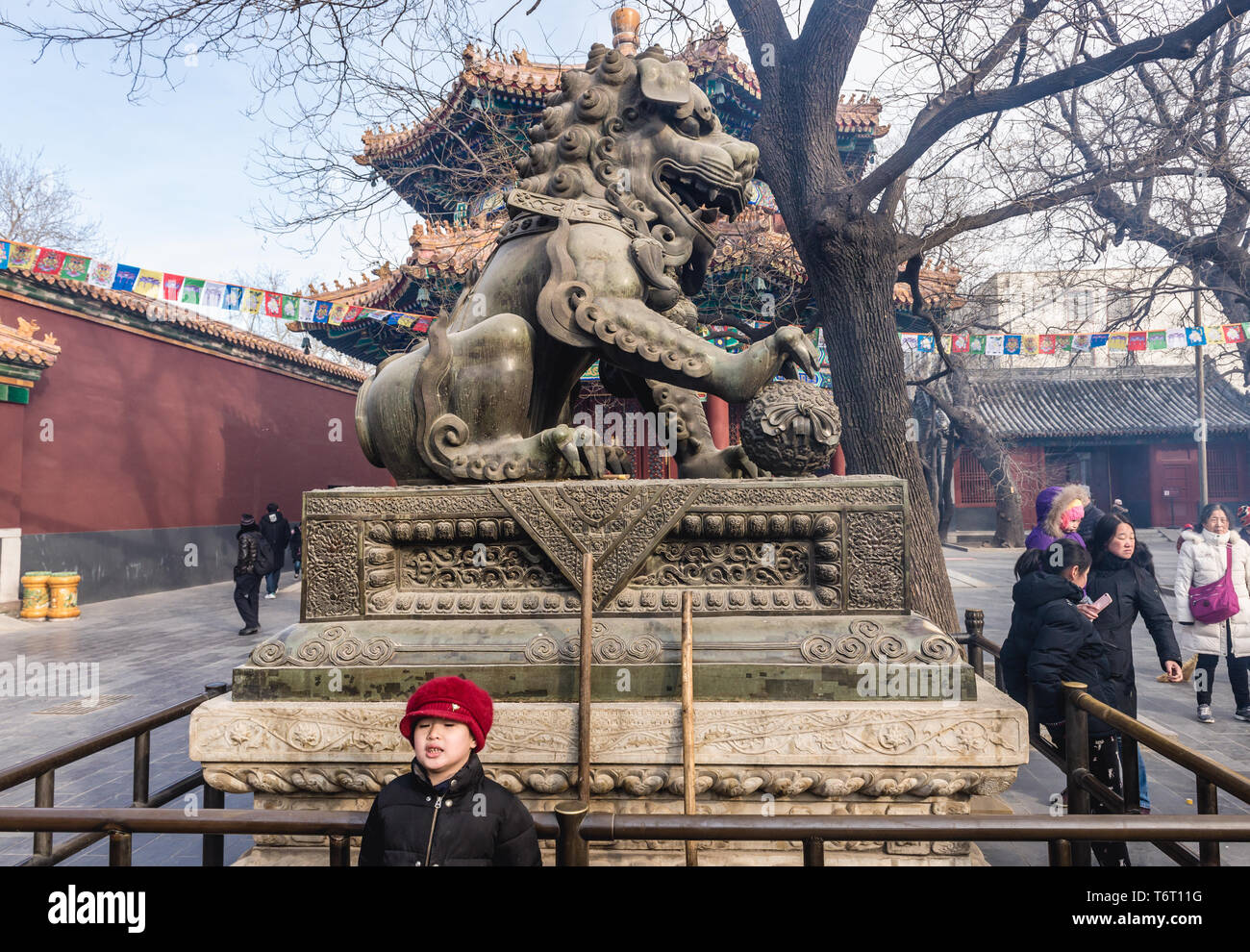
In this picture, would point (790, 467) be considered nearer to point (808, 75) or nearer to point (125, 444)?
point (808, 75)

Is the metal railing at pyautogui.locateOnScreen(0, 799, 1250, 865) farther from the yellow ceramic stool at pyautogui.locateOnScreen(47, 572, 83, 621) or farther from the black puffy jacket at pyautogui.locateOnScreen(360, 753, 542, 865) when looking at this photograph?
the yellow ceramic stool at pyautogui.locateOnScreen(47, 572, 83, 621)

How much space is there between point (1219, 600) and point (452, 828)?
5.88 metres

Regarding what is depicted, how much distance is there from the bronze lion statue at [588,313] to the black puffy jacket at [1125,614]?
225 cm

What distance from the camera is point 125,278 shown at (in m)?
9.86

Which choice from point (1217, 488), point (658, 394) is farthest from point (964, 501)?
point (658, 394)

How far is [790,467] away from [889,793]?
98 cm

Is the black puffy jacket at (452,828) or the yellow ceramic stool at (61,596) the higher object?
the black puffy jacket at (452,828)

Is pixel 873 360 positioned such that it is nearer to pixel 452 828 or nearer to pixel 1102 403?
pixel 452 828

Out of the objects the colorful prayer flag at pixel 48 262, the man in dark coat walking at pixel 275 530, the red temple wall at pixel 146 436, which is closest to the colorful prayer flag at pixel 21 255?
the colorful prayer flag at pixel 48 262

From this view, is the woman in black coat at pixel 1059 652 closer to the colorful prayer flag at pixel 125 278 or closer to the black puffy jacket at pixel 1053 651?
the black puffy jacket at pixel 1053 651

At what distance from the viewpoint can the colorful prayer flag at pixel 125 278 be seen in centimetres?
974

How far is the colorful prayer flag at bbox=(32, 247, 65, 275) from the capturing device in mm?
9953

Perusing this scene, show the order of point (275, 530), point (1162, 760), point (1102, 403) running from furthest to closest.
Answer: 1. point (1102, 403)
2. point (275, 530)
3. point (1162, 760)

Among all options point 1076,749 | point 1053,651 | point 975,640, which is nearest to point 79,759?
point 1076,749
